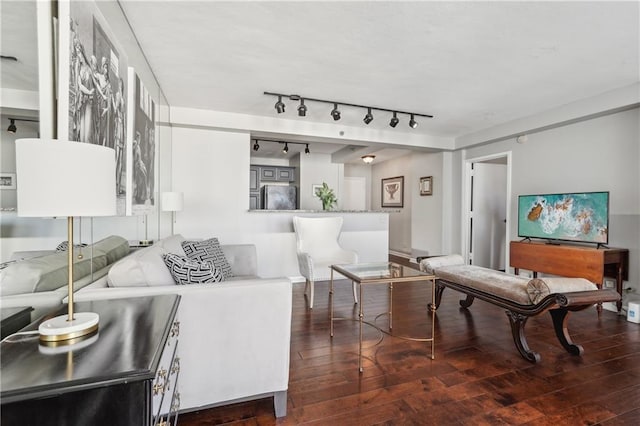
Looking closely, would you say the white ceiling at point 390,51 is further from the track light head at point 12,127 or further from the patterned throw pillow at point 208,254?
the patterned throw pillow at point 208,254

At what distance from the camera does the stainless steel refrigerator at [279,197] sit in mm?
6820

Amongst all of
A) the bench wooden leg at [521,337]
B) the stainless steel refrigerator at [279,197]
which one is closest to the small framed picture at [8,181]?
the bench wooden leg at [521,337]

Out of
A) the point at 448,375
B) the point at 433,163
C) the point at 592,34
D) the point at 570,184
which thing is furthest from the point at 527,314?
the point at 433,163

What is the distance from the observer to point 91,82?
1505 mm

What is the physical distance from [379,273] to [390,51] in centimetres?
185

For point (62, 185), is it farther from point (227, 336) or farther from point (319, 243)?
point (319, 243)

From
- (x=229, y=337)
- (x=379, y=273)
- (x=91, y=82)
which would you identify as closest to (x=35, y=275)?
(x=229, y=337)

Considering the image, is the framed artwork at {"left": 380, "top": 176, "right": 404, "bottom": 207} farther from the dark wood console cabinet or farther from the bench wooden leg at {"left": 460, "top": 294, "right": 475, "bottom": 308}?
the dark wood console cabinet

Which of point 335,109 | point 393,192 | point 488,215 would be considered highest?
point 335,109

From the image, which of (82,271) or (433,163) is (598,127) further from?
(82,271)

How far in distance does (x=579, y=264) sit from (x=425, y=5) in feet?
10.3

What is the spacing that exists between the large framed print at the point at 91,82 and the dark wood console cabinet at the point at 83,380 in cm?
86

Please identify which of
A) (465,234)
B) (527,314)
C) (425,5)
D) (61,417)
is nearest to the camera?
(61,417)

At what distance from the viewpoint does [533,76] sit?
3.00 meters
